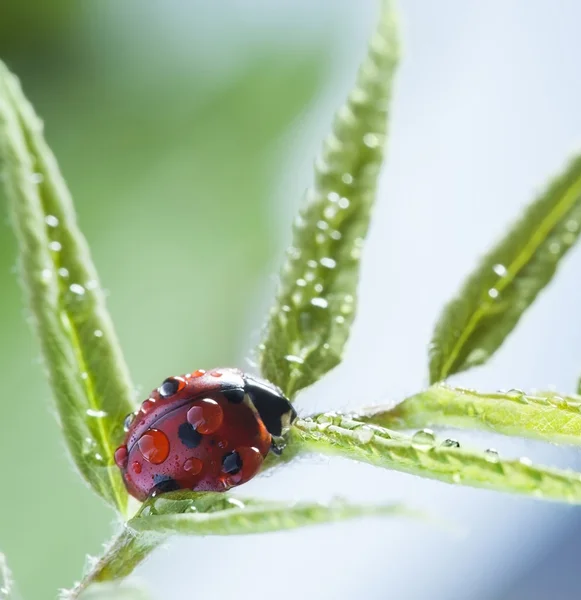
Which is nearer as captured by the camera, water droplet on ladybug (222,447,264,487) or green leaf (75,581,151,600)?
green leaf (75,581,151,600)

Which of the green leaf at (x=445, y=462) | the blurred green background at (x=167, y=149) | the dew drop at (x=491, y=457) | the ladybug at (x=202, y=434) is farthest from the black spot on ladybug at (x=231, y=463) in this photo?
the blurred green background at (x=167, y=149)

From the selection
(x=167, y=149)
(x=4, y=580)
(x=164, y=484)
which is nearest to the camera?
(x=4, y=580)

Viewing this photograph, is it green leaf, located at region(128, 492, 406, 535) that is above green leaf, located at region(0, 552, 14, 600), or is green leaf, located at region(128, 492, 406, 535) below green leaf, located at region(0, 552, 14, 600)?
above

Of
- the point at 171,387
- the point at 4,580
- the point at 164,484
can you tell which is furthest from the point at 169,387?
the point at 4,580

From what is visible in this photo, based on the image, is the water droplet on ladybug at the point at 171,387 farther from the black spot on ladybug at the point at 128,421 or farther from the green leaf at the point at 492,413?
the green leaf at the point at 492,413

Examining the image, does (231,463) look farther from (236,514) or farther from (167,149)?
(167,149)

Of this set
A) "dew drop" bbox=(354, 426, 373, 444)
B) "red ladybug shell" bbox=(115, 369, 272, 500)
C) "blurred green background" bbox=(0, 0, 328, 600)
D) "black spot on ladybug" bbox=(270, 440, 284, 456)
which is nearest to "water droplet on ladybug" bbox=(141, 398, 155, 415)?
"red ladybug shell" bbox=(115, 369, 272, 500)

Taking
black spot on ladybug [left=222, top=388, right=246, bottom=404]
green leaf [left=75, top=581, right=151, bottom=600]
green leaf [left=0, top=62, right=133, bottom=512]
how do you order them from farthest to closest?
black spot on ladybug [left=222, top=388, right=246, bottom=404] → green leaf [left=0, top=62, right=133, bottom=512] → green leaf [left=75, top=581, right=151, bottom=600]

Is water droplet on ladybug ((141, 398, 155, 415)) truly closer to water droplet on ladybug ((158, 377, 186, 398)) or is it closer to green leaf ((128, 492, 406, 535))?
water droplet on ladybug ((158, 377, 186, 398))

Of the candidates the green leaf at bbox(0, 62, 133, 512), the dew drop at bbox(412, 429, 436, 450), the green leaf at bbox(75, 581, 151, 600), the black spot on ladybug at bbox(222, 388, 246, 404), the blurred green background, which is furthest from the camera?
the blurred green background
